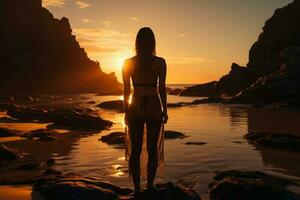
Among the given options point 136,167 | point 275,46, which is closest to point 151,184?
point 136,167

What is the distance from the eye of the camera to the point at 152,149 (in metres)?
7.52

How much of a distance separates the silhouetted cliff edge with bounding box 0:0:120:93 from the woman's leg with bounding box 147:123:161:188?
9573cm

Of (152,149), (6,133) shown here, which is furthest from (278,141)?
(6,133)

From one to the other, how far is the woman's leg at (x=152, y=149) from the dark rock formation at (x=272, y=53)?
44.3 m

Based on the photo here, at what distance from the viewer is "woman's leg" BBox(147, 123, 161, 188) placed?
24.3 feet

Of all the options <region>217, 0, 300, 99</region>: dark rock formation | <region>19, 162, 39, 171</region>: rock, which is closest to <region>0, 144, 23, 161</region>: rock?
<region>19, 162, 39, 171</region>: rock

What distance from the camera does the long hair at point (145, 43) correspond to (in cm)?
725

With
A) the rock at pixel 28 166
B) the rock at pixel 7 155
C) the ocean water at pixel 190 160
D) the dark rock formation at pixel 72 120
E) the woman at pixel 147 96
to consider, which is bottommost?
the ocean water at pixel 190 160

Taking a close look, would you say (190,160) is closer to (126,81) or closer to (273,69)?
(126,81)

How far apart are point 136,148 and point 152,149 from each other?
30 cm

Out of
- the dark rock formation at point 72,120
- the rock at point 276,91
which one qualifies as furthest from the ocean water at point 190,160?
the rock at point 276,91

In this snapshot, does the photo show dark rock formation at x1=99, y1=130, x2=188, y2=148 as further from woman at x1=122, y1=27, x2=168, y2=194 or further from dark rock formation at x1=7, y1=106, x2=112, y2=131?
woman at x1=122, y1=27, x2=168, y2=194

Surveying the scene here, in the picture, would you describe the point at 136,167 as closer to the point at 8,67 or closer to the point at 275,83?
the point at 275,83

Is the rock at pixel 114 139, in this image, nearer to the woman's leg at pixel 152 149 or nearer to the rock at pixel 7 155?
the rock at pixel 7 155
